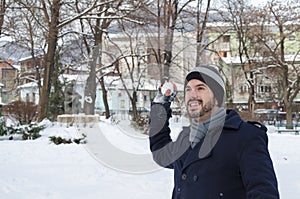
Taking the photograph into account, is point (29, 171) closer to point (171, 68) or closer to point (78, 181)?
point (78, 181)

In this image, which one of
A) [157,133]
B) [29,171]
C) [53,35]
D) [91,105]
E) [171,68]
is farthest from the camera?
[53,35]

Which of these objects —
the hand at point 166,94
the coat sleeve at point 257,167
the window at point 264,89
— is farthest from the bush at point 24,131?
the window at point 264,89

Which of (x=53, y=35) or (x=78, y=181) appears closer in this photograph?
(x=78, y=181)

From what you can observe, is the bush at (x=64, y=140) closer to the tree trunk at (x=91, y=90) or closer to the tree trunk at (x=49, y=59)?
the tree trunk at (x=49, y=59)

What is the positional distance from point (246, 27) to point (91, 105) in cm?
2367

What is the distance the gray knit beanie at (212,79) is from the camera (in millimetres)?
1895

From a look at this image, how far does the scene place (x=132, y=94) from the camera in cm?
399

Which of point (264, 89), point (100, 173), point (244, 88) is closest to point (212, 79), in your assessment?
point (100, 173)

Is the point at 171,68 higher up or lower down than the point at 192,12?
lower down

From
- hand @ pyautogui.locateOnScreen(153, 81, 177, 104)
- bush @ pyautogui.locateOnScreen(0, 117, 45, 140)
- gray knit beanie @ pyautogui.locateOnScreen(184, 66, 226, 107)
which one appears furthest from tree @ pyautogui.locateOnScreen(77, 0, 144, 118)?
bush @ pyautogui.locateOnScreen(0, 117, 45, 140)

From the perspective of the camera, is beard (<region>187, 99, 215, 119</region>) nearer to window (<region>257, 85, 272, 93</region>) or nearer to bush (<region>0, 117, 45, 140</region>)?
bush (<region>0, 117, 45, 140</region>)

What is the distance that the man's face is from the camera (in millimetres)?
1856

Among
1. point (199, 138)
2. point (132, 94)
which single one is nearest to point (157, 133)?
point (199, 138)

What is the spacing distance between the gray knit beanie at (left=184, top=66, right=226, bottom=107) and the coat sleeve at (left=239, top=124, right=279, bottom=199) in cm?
21
